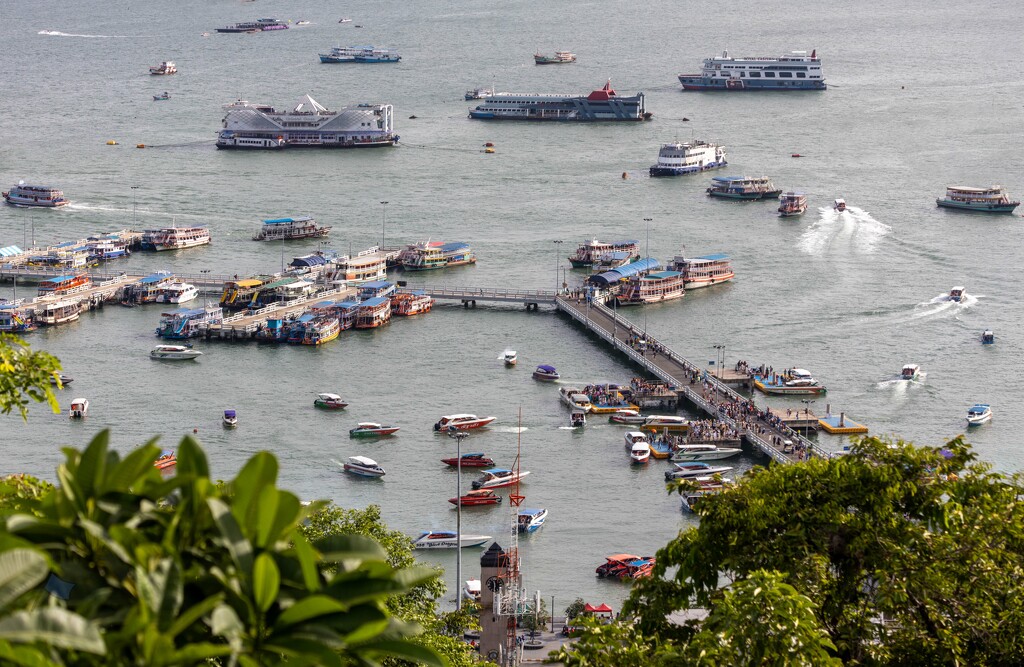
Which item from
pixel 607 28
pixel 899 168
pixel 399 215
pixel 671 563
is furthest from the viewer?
pixel 607 28

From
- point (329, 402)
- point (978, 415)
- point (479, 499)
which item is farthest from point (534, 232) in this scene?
point (479, 499)

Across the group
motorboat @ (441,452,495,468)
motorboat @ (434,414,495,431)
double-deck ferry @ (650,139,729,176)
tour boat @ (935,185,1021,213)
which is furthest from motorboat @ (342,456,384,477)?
double-deck ferry @ (650,139,729,176)

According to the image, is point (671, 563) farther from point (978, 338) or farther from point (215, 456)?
point (978, 338)

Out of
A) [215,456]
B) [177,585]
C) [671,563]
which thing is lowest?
[215,456]

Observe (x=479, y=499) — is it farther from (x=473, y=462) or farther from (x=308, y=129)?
(x=308, y=129)

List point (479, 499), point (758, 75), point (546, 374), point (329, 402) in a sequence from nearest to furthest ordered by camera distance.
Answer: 1. point (479, 499)
2. point (329, 402)
3. point (546, 374)
4. point (758, 75)

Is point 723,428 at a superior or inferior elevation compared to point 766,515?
inferior

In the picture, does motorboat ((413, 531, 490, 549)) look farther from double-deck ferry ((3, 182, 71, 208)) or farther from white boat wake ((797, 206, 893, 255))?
double-deck ferry ((3, 182, 71, 208))

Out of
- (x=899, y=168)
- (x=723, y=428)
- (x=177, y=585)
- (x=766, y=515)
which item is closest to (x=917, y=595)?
(x=766, y=515)
